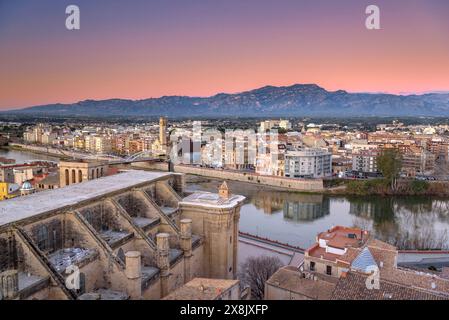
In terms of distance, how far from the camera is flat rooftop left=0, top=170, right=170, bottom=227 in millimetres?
7095

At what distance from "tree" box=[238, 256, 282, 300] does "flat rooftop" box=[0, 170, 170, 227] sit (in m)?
3.48

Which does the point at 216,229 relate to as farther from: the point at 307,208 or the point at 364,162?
the point at 364,162

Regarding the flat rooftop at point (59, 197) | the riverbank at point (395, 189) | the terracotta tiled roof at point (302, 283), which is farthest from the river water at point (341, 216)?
the flat rooftop at point (59, 197)

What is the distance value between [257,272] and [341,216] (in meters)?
13.1

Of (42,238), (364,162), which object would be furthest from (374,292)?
(364,162)

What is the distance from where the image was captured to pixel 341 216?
23.0 meters

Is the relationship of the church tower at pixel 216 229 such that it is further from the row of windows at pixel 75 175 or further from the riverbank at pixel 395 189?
the riverbank at pixel 395 189

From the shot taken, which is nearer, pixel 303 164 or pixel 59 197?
pixel 59 197

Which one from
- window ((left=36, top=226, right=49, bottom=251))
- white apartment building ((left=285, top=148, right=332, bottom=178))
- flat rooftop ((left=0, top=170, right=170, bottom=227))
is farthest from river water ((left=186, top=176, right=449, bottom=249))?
window ((left=36, top=226, right=49, bottom=251))

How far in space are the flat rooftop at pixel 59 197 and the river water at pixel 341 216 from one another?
860 centimetres

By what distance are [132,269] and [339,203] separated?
22017 millimetres
